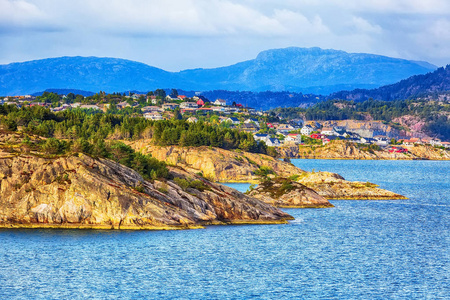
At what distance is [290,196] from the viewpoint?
90.2 m

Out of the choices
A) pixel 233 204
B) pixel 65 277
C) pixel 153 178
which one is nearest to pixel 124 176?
pixel 153 178

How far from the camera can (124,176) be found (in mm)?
66562

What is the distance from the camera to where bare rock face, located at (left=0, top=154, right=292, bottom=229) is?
61.1 meters

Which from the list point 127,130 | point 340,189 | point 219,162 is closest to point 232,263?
point 340,189

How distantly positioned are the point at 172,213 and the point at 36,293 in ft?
75.6

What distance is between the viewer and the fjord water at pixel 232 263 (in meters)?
43.7

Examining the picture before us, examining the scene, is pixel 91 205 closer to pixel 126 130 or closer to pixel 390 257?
pixel 390 257

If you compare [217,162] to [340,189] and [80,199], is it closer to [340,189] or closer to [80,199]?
[340,189]

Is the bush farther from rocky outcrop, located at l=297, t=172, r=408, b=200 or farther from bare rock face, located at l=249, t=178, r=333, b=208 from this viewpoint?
rocky outcrop, located at l=297, t=172, r=408, b=200

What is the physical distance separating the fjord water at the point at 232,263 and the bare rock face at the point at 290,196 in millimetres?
15836

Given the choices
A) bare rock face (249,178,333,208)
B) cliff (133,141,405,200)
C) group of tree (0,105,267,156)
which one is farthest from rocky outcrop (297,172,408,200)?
group of tree (0,105,267,156)

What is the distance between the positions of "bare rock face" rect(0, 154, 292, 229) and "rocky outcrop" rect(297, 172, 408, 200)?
39.6 m

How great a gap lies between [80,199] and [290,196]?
36.4 meters

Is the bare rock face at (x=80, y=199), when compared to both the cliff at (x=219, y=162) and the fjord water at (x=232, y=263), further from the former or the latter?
the cliff at (x=219, y=162)
